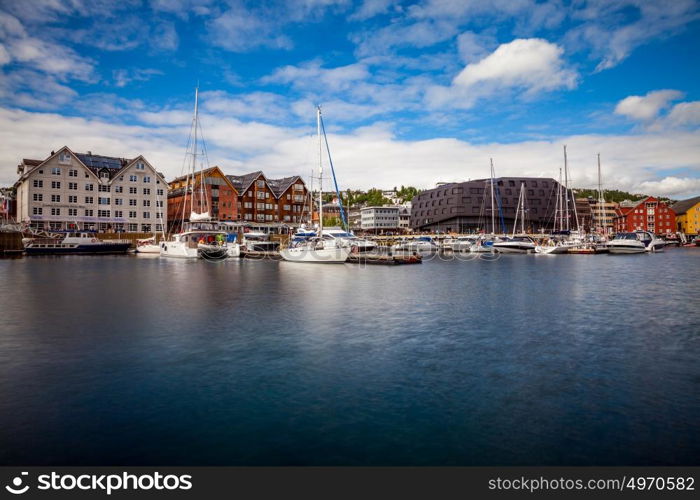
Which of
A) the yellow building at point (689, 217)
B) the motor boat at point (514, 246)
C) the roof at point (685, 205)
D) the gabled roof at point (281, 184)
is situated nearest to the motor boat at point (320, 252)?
the motor boat at point (514, 246)

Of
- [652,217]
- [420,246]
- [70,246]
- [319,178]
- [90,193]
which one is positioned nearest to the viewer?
[319,178]

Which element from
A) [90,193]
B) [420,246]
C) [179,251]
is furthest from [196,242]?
[420,246]

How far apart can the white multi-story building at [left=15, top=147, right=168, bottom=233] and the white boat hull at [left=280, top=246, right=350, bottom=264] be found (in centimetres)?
4669

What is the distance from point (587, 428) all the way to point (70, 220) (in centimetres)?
10174

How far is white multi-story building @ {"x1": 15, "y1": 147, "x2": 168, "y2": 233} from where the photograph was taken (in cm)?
8694

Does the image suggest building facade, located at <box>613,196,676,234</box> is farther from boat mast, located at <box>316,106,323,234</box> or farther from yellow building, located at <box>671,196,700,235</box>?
boat mast, located at <box>316,106,323,234</box>

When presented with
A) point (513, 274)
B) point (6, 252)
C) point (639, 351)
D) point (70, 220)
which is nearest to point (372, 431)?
point (639, 351)

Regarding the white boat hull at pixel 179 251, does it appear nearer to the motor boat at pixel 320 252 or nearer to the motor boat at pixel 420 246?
the motor boat at pixel 320 252

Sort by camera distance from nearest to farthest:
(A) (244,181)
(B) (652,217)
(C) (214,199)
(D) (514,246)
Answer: (D) (514,246)
(C) (214,199)
(A) (244,181)
(B) (652,217)

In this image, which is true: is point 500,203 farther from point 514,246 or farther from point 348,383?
point 348,383
